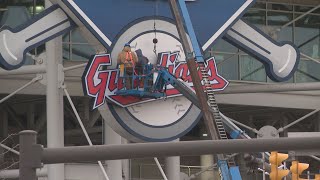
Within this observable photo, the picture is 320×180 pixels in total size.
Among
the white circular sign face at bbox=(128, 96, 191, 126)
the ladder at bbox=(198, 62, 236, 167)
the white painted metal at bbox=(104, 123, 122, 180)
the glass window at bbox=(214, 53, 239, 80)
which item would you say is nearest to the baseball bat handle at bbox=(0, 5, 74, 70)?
the white circular sign face at bbox=(128, 96, 191, 126)

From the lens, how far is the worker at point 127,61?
23.0 metres

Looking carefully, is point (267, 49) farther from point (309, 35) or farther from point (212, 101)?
point (309, 35)

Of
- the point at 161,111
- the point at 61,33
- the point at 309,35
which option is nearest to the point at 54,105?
the point at 61,33

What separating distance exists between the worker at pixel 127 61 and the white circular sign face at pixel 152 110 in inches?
18.4

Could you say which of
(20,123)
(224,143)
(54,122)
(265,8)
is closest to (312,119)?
(265,8)

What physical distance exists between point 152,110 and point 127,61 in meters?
1.73

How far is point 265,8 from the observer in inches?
1448

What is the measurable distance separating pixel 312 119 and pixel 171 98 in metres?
16.4

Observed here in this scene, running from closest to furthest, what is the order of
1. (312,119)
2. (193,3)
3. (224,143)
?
(224,143) → (193,3) → (312,119)

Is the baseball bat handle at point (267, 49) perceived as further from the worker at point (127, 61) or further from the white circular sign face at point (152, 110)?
the worker at point (127, 61)

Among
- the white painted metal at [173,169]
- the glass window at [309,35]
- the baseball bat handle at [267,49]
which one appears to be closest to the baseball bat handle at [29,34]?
the baseball bat handle at [267,49]

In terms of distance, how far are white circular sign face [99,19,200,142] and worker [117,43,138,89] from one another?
47cm

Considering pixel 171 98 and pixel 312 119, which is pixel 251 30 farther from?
pixel 312 119

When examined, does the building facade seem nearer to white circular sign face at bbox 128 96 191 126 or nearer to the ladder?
white circular sign face at bbox 128 96 191 126
